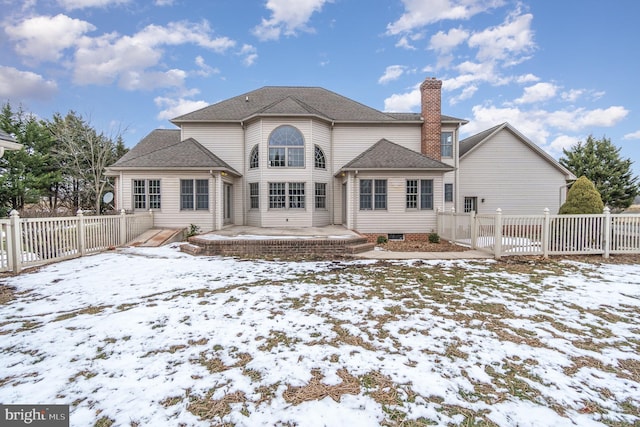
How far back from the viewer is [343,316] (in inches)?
159

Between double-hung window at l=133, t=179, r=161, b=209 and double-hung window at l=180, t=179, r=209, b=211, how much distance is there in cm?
112

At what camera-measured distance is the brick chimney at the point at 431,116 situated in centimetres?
1425

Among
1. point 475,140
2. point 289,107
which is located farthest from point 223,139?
point 475,140

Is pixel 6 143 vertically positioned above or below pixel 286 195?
above

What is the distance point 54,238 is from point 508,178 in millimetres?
20088

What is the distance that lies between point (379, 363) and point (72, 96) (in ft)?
107

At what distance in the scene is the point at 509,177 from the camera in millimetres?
16062

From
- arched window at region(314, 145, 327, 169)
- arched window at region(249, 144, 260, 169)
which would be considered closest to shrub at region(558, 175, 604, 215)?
arched window at region(314, 145, 327, 169)

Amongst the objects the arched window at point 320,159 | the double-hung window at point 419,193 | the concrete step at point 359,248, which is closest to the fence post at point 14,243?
the concrete step at point 359,248

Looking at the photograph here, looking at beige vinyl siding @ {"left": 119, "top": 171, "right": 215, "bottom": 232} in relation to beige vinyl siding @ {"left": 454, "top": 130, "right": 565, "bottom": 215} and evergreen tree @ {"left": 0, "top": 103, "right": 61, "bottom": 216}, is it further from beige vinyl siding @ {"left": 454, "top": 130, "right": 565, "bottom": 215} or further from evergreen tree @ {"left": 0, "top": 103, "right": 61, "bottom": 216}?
evergreen tree @ {"left": 0, "top": 103, "right": 61, "bottom": 216}

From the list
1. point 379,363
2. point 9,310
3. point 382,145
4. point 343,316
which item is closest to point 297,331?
point 343,316

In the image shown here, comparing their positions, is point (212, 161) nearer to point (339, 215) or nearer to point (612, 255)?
point (339, 215)

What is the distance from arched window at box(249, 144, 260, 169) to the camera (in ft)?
46.1

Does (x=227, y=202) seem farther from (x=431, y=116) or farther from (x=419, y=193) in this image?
(x=431, y=116)
